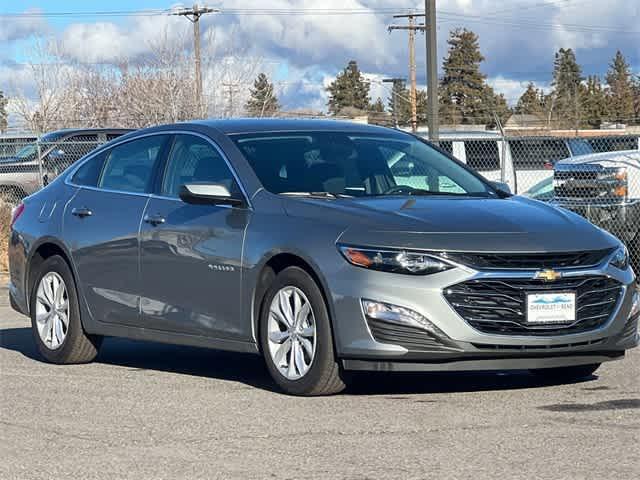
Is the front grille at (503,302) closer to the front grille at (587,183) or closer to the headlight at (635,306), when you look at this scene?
the headlight at (635,306)

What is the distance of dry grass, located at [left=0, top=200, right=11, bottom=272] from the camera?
59.0ft

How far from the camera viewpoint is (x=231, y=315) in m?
7.98

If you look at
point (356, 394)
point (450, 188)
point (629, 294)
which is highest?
point (450, 188)

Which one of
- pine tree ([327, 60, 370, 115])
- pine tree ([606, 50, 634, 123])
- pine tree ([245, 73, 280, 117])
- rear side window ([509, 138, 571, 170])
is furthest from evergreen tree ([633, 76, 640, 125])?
rear side window ([509, 138, 571, 170])

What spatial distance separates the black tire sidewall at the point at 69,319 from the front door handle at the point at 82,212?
0.35m

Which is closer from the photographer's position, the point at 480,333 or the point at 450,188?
the point at 480,333

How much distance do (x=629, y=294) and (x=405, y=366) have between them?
144 cm

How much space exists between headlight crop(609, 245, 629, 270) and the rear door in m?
2.99

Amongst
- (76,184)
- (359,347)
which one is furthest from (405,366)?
(76,184)

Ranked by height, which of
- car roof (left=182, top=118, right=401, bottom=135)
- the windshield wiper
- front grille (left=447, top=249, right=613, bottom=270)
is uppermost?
car roof (left=182, top=118, right=401, bottom=135)

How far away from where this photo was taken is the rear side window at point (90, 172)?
952 centimetres

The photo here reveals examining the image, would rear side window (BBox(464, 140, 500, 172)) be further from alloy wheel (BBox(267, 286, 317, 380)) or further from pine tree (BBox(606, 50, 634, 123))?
pine tree (BBox(606, 50, 634, 123))

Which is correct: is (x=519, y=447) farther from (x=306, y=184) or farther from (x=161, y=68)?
(x=161, y=68)

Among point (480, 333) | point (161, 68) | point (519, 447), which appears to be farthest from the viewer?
point (161, 68)
